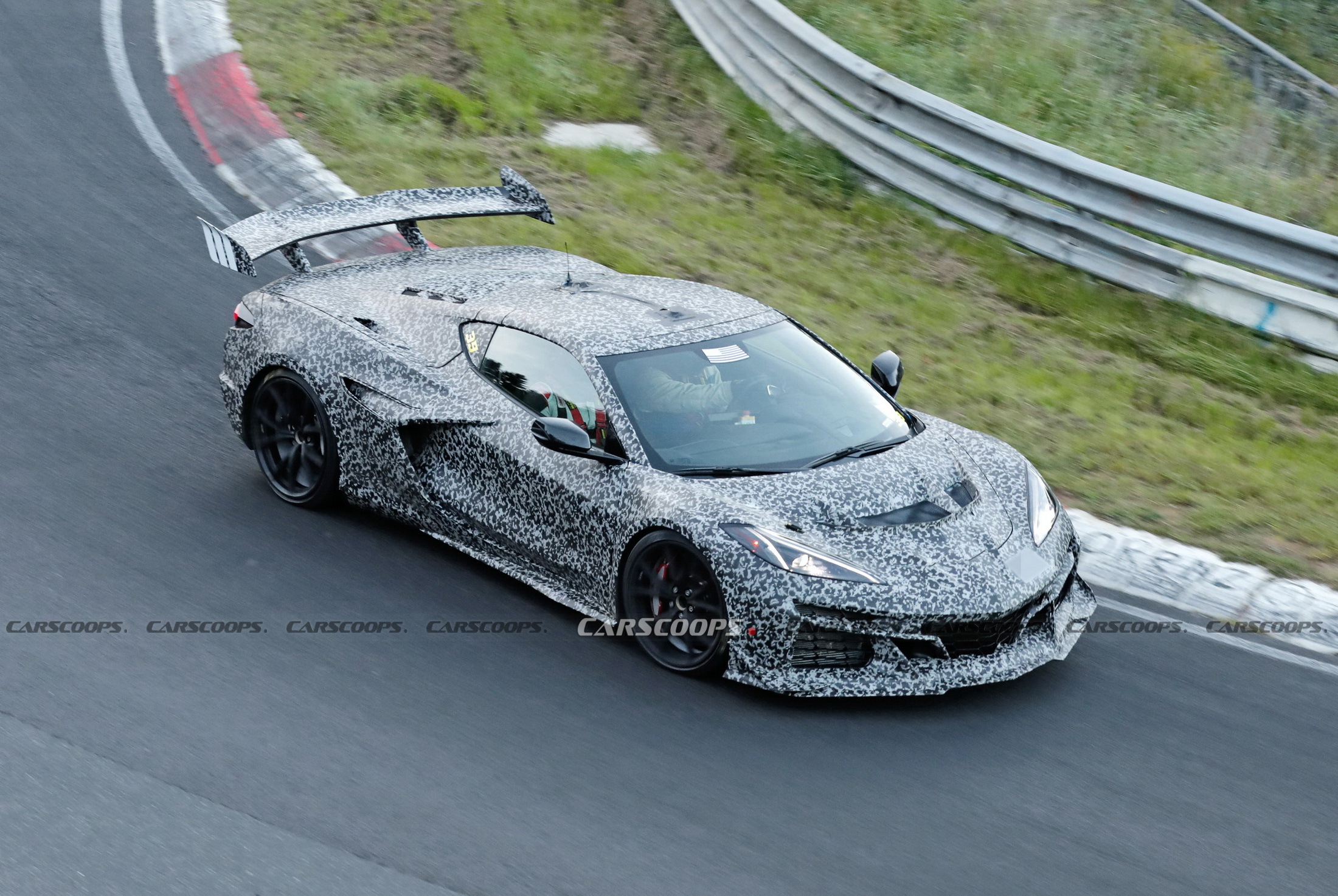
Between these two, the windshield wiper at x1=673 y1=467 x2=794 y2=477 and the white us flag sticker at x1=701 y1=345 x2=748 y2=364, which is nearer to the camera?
the windshield wiper at x1=673 y1=467 x2=794 y2=477

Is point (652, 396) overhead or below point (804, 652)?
overhead

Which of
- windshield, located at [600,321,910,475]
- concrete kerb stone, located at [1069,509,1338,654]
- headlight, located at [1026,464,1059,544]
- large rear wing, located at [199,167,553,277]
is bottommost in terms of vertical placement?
concrete kerb stone, located at [1069,509,1338,654]

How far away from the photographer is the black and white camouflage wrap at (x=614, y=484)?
5191 millimetres

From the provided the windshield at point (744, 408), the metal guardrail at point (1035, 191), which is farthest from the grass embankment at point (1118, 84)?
the windshield at point (744, 408)

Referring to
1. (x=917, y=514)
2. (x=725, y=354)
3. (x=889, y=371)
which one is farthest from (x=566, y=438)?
(x=889, y=371)

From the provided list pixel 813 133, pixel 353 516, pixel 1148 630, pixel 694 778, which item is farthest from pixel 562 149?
pixel 694 778

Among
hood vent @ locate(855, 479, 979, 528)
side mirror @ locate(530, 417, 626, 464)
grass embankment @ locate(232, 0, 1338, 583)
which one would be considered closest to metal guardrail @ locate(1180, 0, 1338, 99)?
grass embankment @ locate(232, 0, 1338, 583)

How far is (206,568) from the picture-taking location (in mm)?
6234

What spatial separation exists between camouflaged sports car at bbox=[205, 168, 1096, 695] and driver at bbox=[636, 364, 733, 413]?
0.04 ft

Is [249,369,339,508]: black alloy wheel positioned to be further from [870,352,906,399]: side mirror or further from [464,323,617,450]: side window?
[870,352,906,399]: side mirror

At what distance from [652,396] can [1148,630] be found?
98.5 inches

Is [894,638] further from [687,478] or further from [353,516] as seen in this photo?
[353,516]

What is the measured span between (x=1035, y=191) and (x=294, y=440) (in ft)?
20.2

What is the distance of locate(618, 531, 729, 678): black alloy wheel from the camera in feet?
17.4
